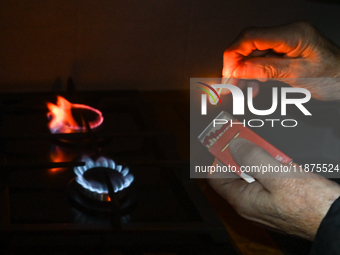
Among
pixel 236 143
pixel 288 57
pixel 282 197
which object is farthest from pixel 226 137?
pixel 288 57

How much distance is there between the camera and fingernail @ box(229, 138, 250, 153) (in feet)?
2.01

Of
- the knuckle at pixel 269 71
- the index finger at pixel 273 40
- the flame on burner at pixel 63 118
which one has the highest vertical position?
the index finger at pixel 273 40

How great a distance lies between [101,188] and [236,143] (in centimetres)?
27

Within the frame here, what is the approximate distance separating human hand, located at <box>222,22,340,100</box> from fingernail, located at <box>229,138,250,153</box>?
22 cm

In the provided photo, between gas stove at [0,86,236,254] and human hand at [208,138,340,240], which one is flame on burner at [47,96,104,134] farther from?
human hand at [208,138,340,240]

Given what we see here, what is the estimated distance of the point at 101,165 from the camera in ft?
2.38

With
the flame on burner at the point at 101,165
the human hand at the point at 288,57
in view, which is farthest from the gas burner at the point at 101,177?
the human hand at the point at 288,57

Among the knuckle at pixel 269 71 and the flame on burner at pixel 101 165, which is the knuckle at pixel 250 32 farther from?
the flame on burner at pixel 101 165

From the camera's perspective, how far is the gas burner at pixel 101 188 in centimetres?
61

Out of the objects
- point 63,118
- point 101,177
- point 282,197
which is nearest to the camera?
point 282,197

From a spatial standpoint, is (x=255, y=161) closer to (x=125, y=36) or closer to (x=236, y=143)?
(x=236, y=143)

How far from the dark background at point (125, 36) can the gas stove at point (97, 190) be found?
0.09 meters

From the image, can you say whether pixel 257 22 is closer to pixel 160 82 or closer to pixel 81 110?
pixel 160 82

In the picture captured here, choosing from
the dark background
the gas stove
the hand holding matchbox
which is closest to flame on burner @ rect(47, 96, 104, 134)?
the gas stove
